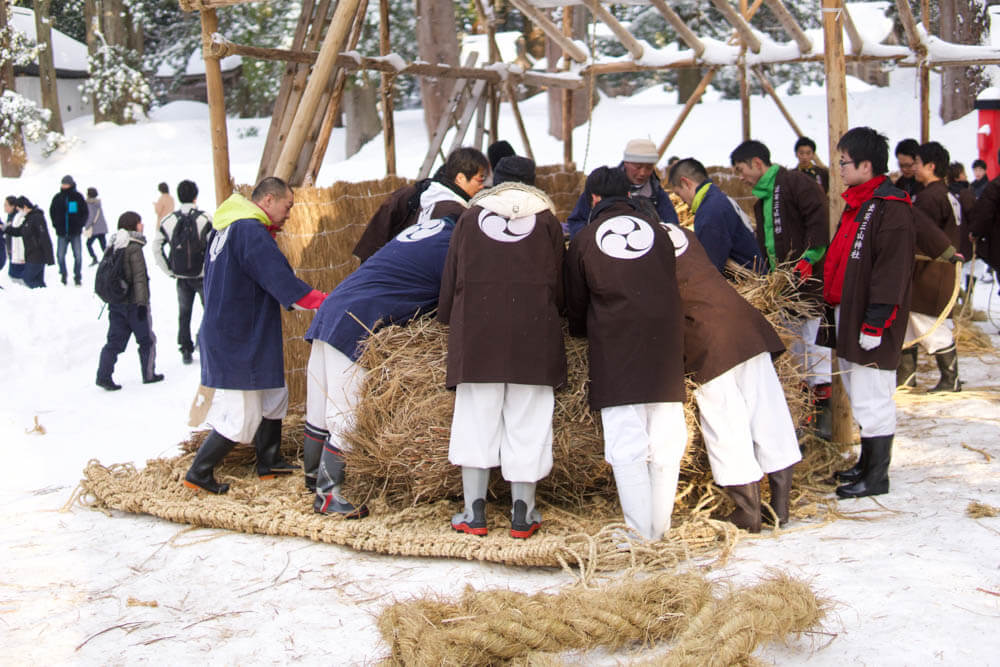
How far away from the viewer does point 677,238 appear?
439cm

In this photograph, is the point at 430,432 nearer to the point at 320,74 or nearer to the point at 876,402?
the point at 876,402

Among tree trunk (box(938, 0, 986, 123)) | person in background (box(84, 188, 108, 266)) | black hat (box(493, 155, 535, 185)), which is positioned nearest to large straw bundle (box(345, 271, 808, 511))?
black hat (box(493, 155, 535, 185))

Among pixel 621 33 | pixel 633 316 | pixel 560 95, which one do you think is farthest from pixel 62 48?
pixel 633 316

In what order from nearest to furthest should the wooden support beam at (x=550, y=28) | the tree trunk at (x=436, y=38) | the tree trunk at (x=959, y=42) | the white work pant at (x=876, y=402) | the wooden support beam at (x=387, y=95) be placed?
the white work pant at (x=876, y=402)
the wooden support beam at (x=387, y=95)
the wooden support beam at (x=550, y=28)
the tree trunk at (x=436, y=38)
the tree trunk at (x=959, y=42)

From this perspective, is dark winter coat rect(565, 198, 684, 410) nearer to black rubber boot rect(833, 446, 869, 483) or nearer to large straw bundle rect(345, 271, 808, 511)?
large straw bundle rect(345, 271, 808, 511)

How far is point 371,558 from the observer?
165 inches

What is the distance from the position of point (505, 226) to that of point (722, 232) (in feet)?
5.16

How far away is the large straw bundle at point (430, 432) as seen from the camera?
4.40 metres

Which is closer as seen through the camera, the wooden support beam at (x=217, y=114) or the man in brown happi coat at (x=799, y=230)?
the man in brown happi coat at (x=799, y=230)

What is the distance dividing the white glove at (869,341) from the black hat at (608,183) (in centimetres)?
131

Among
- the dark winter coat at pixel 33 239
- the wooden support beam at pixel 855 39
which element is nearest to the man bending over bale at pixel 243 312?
the wooden support beam at pixel 855 39

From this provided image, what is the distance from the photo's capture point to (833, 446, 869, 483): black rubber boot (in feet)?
15.5

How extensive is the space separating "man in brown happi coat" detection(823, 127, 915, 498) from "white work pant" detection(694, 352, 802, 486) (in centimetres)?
54

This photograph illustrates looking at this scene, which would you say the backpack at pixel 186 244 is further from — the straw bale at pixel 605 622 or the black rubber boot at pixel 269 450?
the straw bale at pixel 605 622
